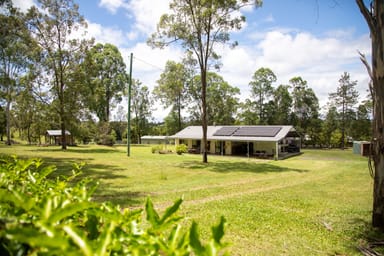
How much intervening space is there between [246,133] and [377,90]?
24.6 metres

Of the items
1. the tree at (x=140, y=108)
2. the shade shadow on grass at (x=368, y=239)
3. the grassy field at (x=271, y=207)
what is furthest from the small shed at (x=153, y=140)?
the shade shadow on grass at (x=368, y=239)

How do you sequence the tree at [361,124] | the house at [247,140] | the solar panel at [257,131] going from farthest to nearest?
the tree at [361,124] → the solar panel at [257,131] → the house at [247,140]

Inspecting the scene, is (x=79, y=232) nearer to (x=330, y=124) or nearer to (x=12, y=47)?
(x=12, y=47)

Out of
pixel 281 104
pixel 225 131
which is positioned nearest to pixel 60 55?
pixel 225 131

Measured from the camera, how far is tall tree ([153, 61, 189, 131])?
42.7 metres

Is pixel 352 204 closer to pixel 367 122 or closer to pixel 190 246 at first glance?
pixel 190 246

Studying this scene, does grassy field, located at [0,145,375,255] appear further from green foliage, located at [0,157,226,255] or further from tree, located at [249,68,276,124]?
tree, located at [249,68,276,124]

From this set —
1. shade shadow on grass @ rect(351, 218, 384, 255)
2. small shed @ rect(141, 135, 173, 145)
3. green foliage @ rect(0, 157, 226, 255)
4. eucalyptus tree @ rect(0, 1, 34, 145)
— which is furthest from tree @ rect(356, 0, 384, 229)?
small shed @ rect(141, 135, 173, 145)

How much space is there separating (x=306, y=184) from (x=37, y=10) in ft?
90.6

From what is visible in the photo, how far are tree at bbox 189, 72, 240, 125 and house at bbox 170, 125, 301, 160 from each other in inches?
470

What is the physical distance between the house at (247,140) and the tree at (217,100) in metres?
11.9

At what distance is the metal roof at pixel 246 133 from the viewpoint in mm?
27295

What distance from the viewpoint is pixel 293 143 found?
109ft

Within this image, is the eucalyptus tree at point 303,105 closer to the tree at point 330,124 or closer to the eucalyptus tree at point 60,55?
the tree at point 330,124
